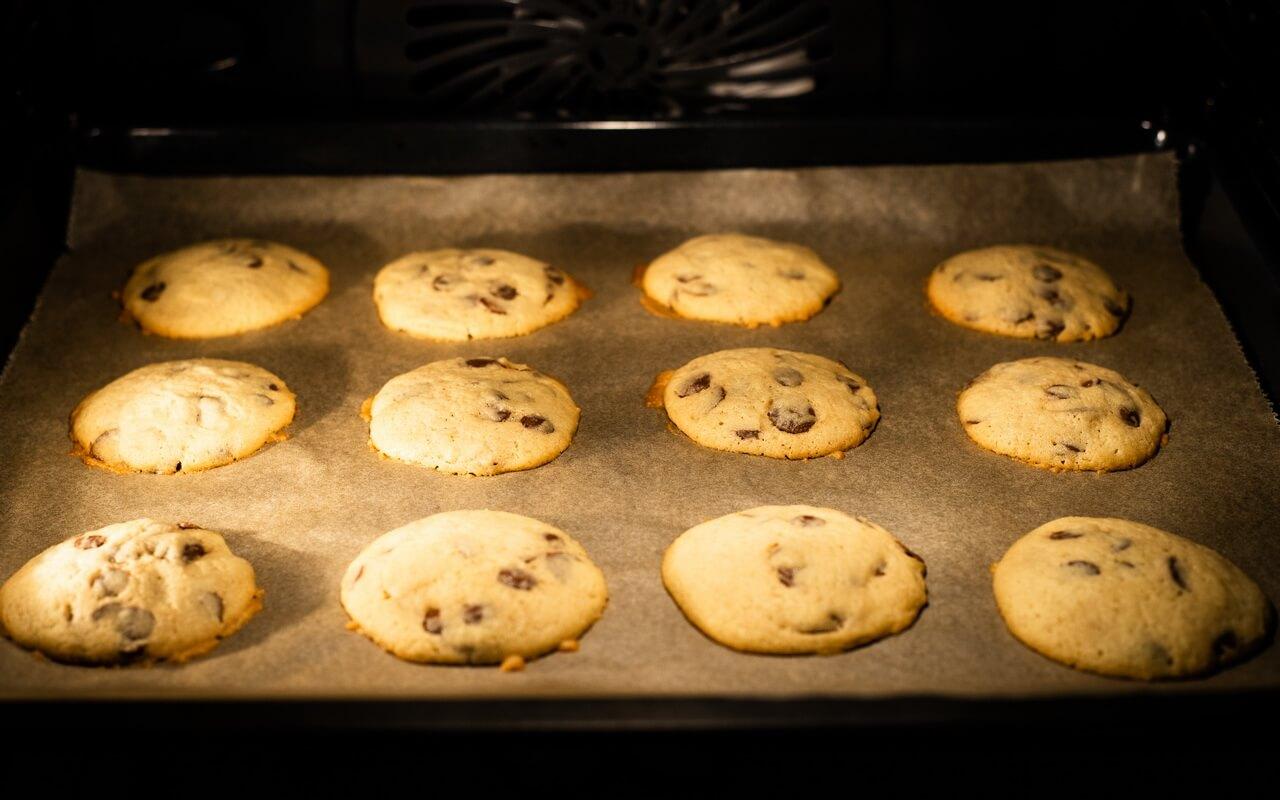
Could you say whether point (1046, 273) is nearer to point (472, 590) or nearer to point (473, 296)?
point (473, 296)

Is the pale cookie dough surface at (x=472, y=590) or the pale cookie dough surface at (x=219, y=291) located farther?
the pale cookie dough surface at (x=219, y=291)

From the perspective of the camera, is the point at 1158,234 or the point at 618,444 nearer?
the point at 618,444

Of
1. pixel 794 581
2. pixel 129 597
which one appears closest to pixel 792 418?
pixel 794 581

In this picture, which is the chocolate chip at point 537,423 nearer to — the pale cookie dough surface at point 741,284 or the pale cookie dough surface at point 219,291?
the pale cookie dough surface at point 741,284

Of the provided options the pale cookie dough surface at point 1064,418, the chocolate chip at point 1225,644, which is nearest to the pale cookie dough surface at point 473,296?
the pale cookie dough surface at point 1064,418

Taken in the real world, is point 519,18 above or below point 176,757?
above

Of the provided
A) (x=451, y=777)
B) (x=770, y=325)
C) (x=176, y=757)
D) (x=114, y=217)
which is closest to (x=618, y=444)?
(x=770, y=325)

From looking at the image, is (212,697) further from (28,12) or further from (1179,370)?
(1179,370)
